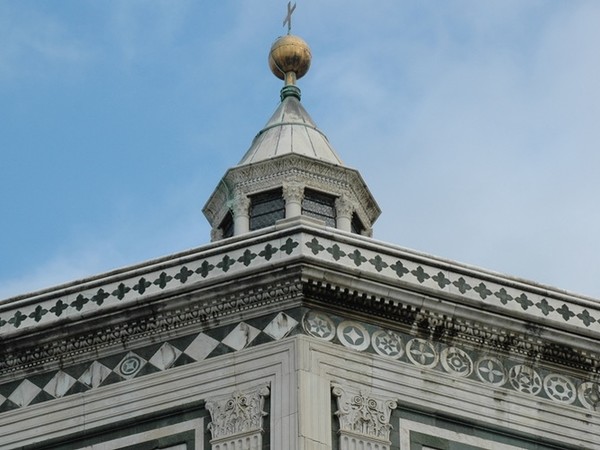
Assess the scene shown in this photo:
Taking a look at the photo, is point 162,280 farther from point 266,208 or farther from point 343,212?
point 266,208

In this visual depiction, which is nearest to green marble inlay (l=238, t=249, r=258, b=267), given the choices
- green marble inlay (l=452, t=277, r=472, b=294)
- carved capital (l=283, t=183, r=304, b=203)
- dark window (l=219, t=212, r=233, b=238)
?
green marble inlay (l=452, t=277, r=472, b=294)

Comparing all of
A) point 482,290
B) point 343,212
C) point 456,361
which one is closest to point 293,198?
point 343,212

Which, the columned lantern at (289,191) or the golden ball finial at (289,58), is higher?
the golden ball finial at (289,58)

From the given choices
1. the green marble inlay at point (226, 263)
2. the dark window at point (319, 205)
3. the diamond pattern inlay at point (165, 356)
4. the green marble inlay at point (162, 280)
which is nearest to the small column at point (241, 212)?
the dark window at point (319, 205)

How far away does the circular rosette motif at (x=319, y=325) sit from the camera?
25.6 metres

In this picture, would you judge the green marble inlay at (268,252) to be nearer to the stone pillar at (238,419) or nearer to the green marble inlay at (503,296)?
the stone pillar at (238,419)

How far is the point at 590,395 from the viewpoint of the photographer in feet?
87.1

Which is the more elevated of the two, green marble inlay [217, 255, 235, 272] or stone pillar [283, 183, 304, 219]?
stone pillar [283, 183, 304, 219]

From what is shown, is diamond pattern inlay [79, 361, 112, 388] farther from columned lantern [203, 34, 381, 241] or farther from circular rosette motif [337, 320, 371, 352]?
columned lantern [203, 34, 381, 241]

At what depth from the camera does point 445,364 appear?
85.4 feet

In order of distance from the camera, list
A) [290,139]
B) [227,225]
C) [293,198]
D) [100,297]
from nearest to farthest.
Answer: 1. [100,297]
2. [293,198]
3. [227,225]
4. [290,139]

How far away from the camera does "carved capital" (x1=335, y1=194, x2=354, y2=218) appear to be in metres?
37.2

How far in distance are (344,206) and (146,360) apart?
38.8 ft

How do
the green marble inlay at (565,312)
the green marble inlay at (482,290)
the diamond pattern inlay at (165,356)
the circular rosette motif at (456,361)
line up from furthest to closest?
1. the green marble inlay at (565,312)
2. the green marble inlay at (482,290)
3. the circular rosette motif at (456,361)
4. the diamond pattern inlay at (165,356)
